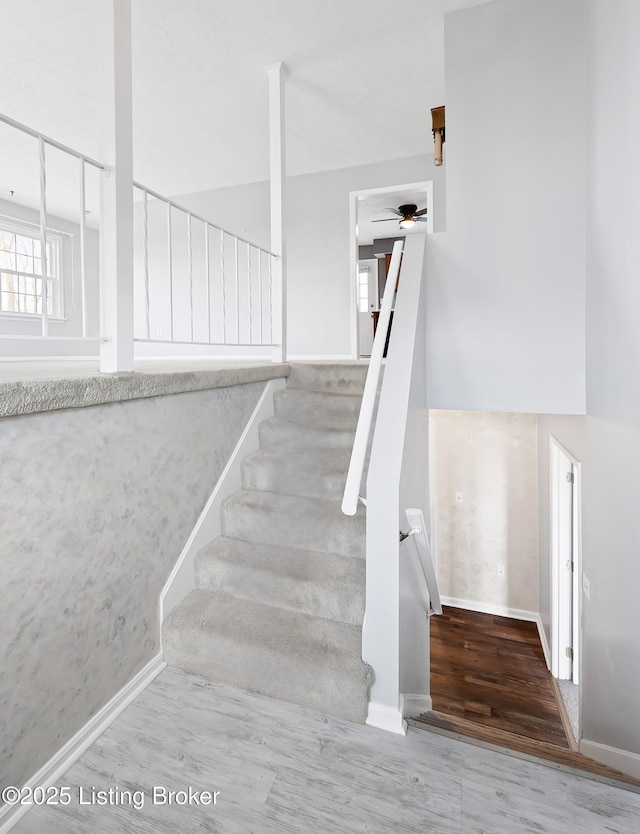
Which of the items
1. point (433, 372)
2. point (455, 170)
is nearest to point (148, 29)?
point (455, 170)

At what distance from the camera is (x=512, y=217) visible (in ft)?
8.68

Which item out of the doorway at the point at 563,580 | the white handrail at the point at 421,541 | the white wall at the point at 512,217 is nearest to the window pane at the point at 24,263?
the white wall at the point at 512,217

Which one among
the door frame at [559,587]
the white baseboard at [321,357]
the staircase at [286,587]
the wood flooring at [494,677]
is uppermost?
the white baseboard at [321,357]

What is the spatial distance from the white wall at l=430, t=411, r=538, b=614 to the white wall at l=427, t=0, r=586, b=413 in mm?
2497

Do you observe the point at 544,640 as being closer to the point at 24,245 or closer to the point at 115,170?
the point at 115,170

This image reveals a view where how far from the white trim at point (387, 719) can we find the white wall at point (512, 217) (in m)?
1.76

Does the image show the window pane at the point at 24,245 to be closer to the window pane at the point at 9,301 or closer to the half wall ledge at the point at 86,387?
the window pane at the point at 9,301

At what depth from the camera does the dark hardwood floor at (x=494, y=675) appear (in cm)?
345

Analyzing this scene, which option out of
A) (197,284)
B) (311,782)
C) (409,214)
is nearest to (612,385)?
(311,782)

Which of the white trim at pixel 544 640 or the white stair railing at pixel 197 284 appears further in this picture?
the white stair railing at pixel 197 284

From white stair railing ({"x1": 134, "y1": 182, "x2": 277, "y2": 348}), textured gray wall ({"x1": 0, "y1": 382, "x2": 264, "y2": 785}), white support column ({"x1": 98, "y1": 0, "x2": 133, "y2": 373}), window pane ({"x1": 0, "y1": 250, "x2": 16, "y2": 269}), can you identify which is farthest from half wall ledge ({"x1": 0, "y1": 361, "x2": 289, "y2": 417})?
window pane ({"x1": 0, "y1": 250, "x2": 16, "y2": 269})

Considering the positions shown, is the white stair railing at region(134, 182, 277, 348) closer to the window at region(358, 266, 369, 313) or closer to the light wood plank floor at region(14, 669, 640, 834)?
the window at region(358, 266, 369, 313)

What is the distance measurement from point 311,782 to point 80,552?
1.02 meters

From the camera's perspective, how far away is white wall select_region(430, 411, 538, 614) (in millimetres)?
4949
